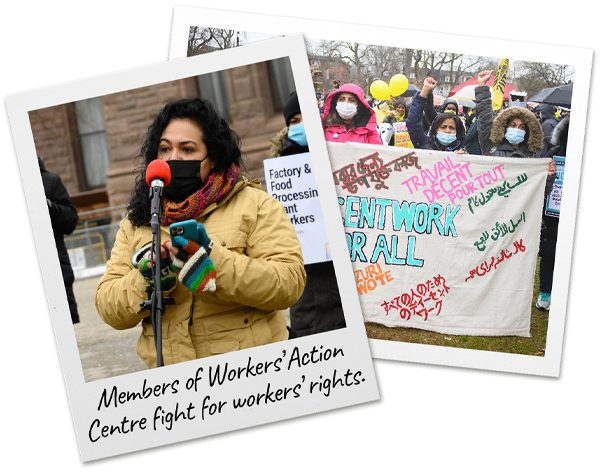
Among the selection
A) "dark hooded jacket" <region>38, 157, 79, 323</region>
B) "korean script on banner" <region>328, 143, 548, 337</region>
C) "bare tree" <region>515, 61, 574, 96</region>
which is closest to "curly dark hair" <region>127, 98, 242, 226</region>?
"korean script on banner" <region>328, 143, 548, 337</region>

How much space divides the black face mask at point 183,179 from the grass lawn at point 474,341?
1.46 meters

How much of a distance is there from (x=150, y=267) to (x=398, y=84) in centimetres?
195

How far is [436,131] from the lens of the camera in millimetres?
3646

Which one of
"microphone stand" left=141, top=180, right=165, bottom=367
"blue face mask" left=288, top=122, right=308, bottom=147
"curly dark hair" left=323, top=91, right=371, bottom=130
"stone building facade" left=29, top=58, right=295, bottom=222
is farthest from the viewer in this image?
"stone building facade" left=29, top=58, right=295, bottom=222

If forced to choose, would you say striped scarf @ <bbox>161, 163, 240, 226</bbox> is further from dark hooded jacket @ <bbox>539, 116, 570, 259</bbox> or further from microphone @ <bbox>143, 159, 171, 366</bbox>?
→ dark hooded jacket @ <bbox>539, 116, 570, 259</bbox>

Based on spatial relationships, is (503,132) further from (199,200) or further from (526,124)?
(199,200)

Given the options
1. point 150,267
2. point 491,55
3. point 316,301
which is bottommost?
point 316,301

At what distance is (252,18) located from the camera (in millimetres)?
3311

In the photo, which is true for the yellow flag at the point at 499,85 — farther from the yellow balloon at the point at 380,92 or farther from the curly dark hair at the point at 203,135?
the curly dark hair at the point at 203,135

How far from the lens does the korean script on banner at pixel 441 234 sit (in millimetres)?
3510

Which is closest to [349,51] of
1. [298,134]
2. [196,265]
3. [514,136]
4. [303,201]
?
[298,134]

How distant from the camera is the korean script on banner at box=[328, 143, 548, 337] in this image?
3.51 metres

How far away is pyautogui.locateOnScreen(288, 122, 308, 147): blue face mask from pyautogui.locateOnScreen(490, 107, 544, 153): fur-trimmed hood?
3.98 feet

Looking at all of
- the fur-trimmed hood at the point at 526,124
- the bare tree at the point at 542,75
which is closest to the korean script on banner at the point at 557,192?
the fur-trimmed hood at the point at 526,124
